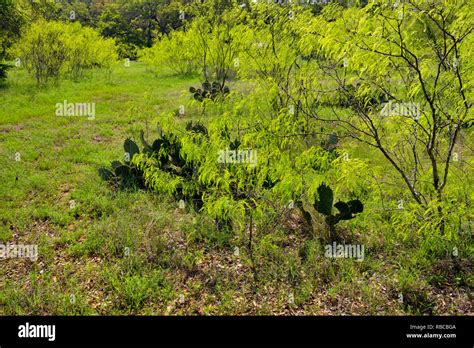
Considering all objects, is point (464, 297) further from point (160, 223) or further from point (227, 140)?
point (160, 223)

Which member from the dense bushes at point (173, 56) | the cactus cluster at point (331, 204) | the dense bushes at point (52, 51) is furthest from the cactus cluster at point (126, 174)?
the dense bushes at point (173, 56)

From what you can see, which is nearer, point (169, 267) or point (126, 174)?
point (169, 267)

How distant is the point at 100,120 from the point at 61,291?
315 inches

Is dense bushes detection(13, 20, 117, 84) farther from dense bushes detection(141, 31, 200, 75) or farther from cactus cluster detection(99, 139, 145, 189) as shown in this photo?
cactus cluster detection(99, 139, 145, 189)

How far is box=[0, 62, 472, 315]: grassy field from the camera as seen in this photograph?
387cm

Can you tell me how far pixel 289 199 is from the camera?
4.92 meters

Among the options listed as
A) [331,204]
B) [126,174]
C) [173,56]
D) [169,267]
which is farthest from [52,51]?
[331,204]

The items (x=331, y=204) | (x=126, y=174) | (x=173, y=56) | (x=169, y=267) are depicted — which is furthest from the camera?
(x=173, y=56)

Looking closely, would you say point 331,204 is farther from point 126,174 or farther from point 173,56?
point 173,56

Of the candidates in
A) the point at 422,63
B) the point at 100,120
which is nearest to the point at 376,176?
the point at 422,63

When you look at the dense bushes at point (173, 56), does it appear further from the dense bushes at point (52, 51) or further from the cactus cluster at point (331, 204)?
the cactus cluster at point (331, 204)

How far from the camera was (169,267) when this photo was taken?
445 cm

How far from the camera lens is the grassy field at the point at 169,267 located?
152 inches

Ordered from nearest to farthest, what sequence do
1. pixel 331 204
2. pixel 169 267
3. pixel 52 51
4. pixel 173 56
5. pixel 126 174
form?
pixel 169 267 < pixel 331 204 < pixel 126 174 < pixel 52 51 < pixel 173 56
